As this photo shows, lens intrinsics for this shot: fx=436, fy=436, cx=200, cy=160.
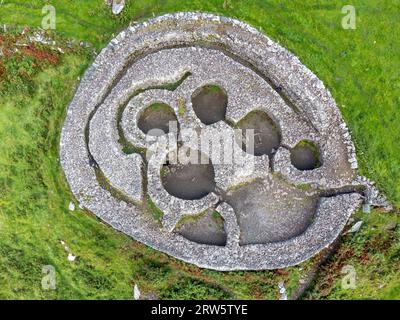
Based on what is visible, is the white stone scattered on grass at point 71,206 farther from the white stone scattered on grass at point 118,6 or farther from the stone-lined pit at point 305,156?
the stone-lined pit at point 305,156

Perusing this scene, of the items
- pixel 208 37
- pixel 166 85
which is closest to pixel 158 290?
pixel 166 85

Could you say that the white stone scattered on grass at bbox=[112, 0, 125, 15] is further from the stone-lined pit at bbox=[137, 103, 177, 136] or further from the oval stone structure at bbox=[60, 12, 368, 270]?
the stone-lined pit at bbox=[137, 103, 177, 136]

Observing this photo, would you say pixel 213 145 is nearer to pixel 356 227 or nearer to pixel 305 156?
pixel 305 156

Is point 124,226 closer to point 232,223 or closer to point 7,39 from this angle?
point 232,223

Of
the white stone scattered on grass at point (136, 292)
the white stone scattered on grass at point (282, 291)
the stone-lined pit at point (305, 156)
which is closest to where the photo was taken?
the white stone scattered on grass at point (282, 291)

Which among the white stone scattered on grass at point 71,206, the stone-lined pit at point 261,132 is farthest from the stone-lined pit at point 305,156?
the white stone scattered on grass at point 71,206

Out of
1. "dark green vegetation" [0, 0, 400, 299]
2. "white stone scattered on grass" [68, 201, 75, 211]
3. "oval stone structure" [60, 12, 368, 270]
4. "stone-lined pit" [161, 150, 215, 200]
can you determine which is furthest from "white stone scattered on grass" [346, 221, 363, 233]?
"white stone scattered on grass" [68, 201, 75, 211]
